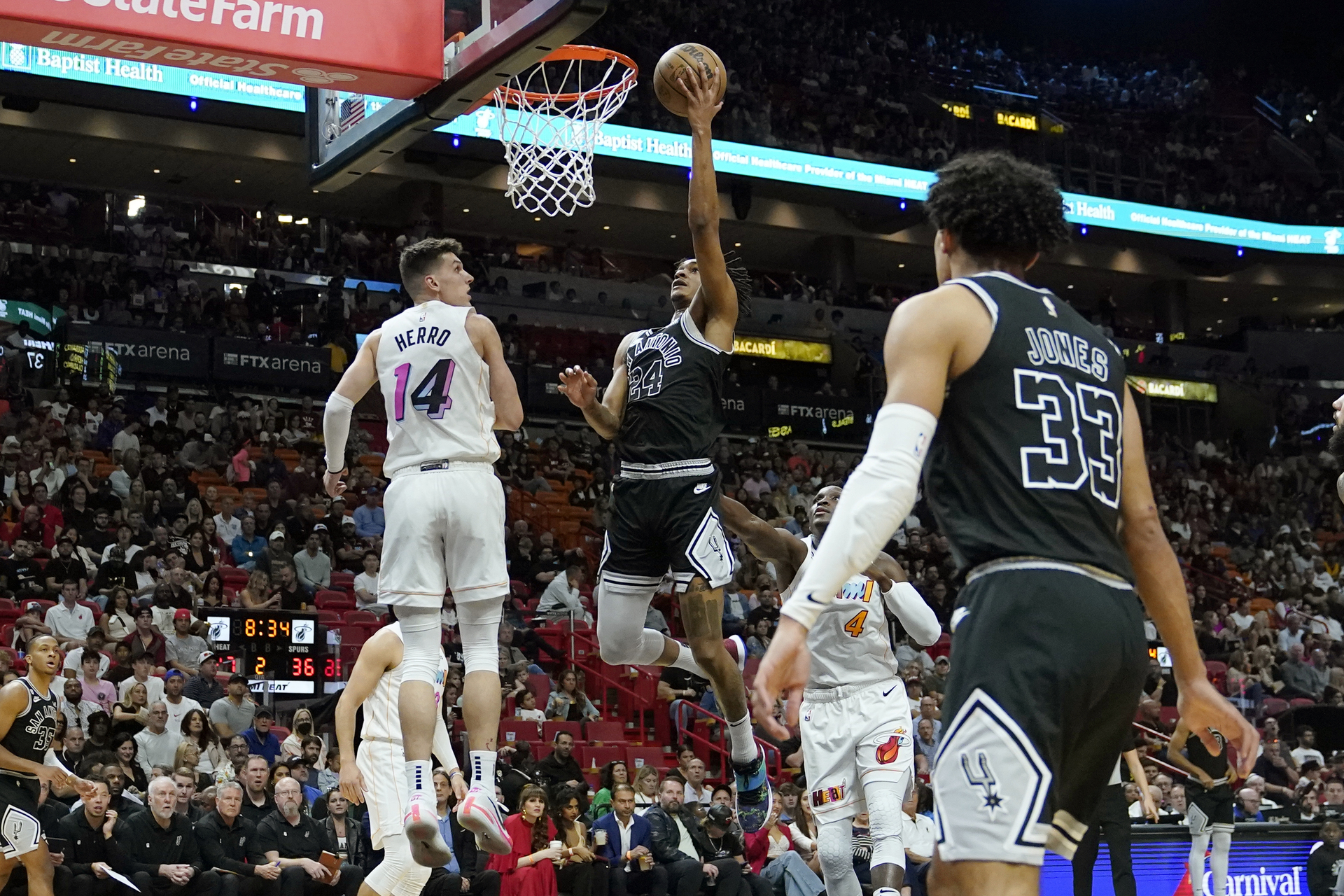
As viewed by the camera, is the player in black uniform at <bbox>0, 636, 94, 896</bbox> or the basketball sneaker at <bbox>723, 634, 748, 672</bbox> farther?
the player in black uniform at <bbox>0, 636, 94, 896</bbox>

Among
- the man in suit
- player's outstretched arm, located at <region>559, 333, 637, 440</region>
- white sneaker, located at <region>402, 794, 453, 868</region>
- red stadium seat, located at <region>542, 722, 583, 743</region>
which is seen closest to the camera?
white sneaker, located at <region>402, 794, 453, 868</region>

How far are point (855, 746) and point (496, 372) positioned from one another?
2.93 m

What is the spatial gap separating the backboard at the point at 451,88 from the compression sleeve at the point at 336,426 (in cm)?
184

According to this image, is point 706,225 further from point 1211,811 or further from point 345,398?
point 1211,811

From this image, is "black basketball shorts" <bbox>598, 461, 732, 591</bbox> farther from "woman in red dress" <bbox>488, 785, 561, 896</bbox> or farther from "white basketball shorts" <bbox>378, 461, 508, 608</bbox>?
"woman in red dress" <bbox>488, 785, 561, 896</bbox>

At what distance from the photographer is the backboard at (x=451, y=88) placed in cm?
753

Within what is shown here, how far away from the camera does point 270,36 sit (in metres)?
7.93

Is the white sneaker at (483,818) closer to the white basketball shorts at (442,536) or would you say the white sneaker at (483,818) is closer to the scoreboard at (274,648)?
the white basketball shorts at (442,536)

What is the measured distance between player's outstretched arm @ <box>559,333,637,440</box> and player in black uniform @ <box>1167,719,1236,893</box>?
7.73 metres

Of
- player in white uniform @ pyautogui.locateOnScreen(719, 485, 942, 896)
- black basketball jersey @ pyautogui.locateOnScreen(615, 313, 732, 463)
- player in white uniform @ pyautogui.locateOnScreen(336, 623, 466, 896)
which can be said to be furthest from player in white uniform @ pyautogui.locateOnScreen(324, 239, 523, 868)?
player in white uniform @ pyautogui.locateOnScreen(719, 485, 942, 896)

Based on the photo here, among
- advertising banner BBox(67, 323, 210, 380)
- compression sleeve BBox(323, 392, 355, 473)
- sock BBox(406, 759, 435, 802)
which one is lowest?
sock BBox(406, 759, 435, 802)

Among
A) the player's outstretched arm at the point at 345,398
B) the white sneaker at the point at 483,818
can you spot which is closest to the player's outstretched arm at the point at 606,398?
the player's outstretched arm at the point at 345,398

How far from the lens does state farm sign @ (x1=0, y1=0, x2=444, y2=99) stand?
7633 mm

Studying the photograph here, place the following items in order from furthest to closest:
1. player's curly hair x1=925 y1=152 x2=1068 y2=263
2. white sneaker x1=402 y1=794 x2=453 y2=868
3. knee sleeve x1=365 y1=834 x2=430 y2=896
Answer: knee sleeve x1=365 y1=834 x2=430 y2=896 → white sneaker x1=402 y1=794 x2=453 y2=868 → player's curly hair x1=925 y1=152 x2=1068 y2=263
